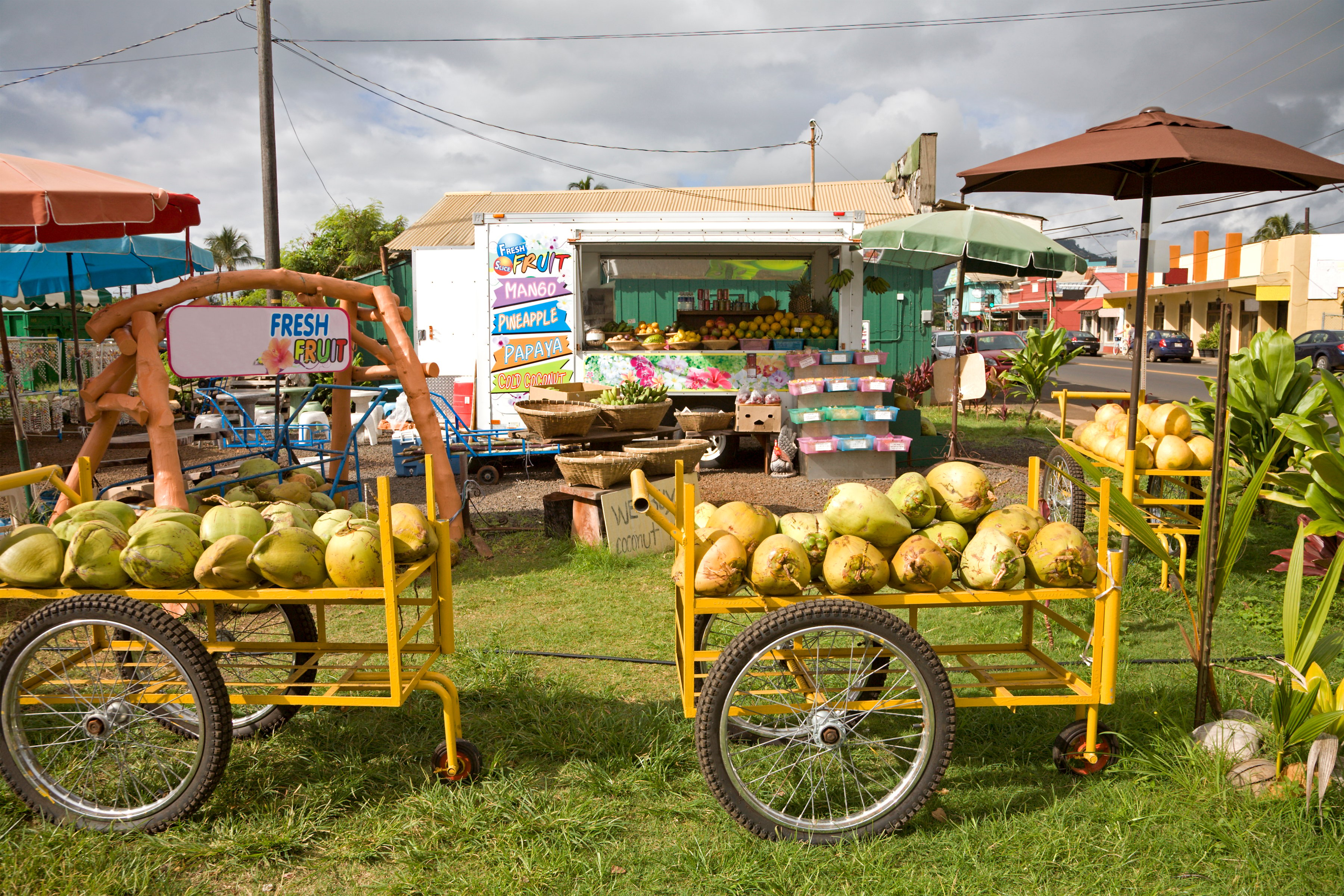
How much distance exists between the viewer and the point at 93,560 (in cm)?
275

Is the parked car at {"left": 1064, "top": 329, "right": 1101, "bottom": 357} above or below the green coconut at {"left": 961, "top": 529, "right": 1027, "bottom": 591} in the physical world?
above

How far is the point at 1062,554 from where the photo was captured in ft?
8.86

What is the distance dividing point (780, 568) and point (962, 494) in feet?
2.62

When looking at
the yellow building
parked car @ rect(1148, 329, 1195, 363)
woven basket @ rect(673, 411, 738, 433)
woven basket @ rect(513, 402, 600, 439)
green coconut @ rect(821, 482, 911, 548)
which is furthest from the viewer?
the yellow building

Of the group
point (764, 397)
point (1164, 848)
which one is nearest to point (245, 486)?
point (1164, 848)

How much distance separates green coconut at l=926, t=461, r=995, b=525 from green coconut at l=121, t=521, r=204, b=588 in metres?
2.56

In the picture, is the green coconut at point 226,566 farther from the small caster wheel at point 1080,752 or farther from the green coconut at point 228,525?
the small caster wheel at point 1080,752

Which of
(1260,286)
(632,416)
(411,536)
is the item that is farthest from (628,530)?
(1260,286)

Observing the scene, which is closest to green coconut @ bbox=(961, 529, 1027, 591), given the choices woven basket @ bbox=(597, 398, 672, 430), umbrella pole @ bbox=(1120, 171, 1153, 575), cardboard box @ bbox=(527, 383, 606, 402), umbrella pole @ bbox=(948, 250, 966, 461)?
umbrella pole @ bbox=(1120, 171, 1153, 575)

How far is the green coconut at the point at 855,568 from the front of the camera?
266cm

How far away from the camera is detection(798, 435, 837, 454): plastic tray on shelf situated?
887 cm

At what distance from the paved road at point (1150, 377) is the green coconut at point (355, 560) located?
15221 mm

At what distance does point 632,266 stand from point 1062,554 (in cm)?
1010

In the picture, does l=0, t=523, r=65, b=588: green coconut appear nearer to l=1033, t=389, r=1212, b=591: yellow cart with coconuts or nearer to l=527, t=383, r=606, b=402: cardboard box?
l=1033, t=389, r=1212, b=591: yellow cart with coconuts
